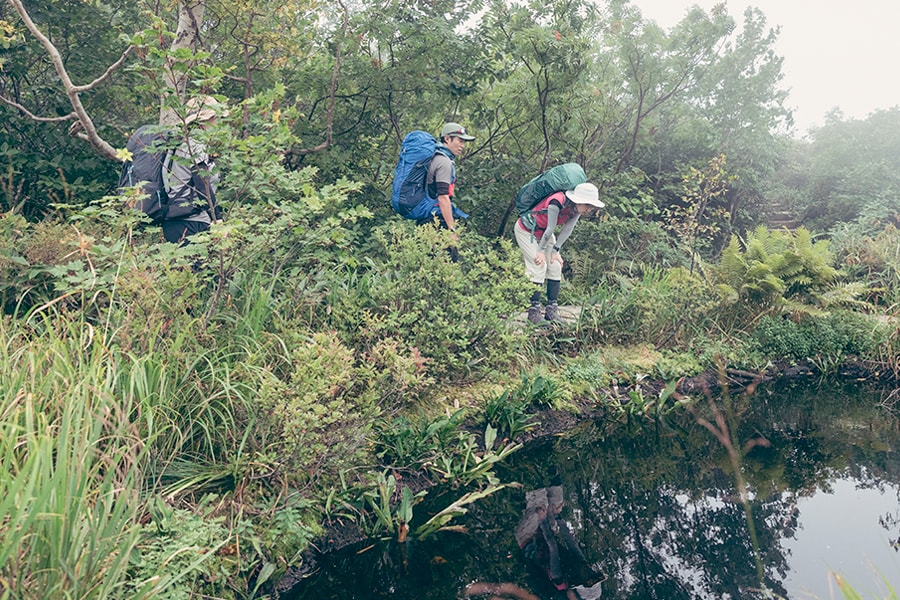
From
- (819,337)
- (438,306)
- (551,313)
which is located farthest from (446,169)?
(819,337)

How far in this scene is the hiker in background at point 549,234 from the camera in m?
6.07

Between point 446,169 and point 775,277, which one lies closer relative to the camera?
point 446,169

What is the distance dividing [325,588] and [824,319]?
6312 mm

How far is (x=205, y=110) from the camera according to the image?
4.09 meters

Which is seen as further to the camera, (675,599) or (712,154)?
(712,154)

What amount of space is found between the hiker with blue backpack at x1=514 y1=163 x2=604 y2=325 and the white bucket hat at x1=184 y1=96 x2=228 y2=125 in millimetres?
3124

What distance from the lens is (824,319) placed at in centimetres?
722

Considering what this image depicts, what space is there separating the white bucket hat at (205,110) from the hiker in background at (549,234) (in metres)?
3.18

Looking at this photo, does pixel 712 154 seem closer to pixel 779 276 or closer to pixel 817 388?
pixel 779 276

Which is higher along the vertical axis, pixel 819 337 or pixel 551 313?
pixel 551 313

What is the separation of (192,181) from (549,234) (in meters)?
3.29

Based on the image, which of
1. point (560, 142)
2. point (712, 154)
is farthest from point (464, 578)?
point (712, 154)

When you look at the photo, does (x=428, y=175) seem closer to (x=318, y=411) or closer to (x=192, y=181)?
(x=192, y=181)

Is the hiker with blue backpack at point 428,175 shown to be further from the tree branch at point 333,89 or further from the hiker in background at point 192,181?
the hiker in background at point 192,181
